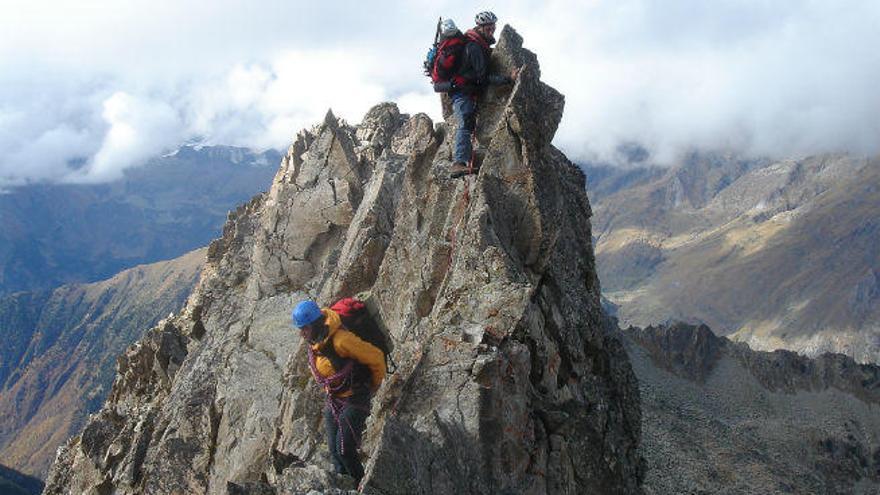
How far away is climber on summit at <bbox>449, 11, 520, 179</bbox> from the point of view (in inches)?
1067

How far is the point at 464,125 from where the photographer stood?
27.3 meters

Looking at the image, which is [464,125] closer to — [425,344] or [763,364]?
[425,344]

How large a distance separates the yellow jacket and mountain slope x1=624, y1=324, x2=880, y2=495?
115 feet

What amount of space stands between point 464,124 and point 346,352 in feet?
34.2

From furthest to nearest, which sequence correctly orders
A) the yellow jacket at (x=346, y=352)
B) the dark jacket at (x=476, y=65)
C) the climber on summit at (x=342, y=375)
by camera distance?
the dark jacket at (x=476, y=65) → the yellow jacket at (x=346, y=352) → the climber on summit at (x=342, y=375)

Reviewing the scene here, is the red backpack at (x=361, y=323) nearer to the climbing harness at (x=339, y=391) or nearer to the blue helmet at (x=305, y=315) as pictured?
the climbing harness at (x=339, y=391)

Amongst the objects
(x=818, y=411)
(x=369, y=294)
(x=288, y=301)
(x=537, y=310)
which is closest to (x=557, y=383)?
(x=537, y=310)

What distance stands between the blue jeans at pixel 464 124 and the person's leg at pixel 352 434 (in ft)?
34.8

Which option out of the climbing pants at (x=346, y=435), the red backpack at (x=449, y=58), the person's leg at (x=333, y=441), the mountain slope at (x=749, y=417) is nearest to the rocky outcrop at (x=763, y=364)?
the mountain slope at (x=749, y=417)

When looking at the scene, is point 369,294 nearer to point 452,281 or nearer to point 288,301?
point 452,281

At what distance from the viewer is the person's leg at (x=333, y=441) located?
2078 centimetres

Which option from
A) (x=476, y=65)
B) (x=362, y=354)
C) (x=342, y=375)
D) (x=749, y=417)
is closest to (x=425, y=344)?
(x=362, y=354)

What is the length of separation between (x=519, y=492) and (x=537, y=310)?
18.9 ft

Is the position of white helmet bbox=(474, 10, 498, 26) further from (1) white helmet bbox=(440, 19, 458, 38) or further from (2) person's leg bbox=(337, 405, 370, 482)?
(2) person's leg bbox=(337, 405, 370, 482)
